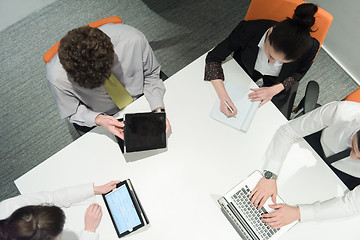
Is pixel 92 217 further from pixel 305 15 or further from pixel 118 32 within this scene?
pixel 305 15

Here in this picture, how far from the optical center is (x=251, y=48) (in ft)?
5.09

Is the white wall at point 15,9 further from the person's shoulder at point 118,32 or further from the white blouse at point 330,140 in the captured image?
the white blouse at point 330,140

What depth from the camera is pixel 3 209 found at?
1.25 meters

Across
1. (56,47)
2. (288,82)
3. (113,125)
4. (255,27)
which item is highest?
(56,47)

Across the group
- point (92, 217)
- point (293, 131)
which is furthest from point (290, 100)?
point (92, 217)

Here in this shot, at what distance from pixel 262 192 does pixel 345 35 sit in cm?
159

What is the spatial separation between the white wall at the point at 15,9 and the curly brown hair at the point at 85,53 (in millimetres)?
1676

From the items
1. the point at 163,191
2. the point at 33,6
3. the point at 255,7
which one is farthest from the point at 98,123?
the point at 33,6

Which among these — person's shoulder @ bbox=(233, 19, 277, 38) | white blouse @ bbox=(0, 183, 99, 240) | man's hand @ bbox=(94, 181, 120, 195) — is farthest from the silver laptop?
person's shoulder @ bbox=(233, 19, 277, 38)

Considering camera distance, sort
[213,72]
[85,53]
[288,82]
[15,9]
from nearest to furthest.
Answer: [85,53], [213,72], [288,82], [15,9]

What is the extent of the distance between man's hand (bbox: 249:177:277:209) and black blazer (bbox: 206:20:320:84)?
0.66 metres

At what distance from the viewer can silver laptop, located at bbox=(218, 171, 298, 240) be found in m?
1.24

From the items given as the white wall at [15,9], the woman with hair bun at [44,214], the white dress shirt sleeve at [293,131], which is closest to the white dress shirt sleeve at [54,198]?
the woman with hair bun at [44,214]

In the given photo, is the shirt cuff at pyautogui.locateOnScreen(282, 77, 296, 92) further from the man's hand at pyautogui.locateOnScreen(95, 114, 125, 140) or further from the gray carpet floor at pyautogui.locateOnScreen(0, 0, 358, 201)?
the man's hand at pyautogui.locateOnScreen(95, 114, 125, 140)
